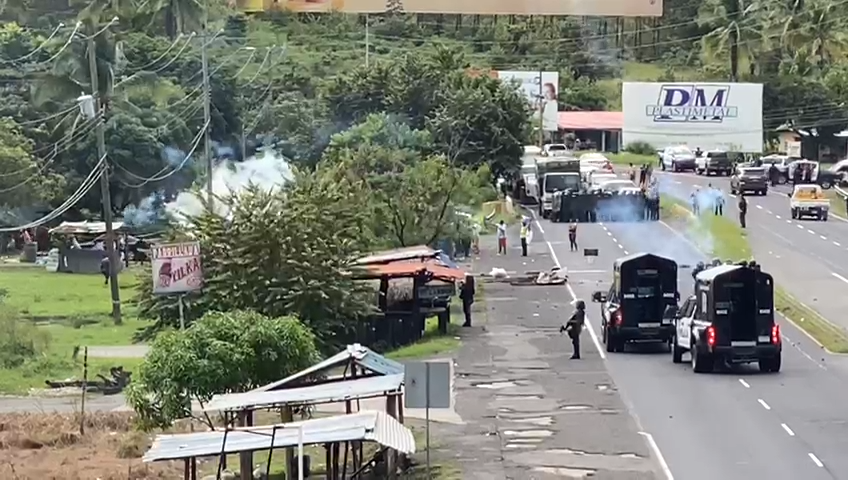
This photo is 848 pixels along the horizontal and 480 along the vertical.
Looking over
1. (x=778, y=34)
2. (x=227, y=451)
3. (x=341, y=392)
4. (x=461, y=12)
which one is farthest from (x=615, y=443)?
(x=778, y=34)

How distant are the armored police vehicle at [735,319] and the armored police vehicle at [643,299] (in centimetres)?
318

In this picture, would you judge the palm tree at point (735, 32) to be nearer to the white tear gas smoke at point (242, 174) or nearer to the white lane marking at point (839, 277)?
the white tear gas smoke at point (242, 174)

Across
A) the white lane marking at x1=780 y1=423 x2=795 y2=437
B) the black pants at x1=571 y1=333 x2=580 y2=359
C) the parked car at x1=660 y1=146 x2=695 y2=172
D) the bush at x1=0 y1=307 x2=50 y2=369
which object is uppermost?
the parked car at x1=660 y1=146 x2=695 y2=172

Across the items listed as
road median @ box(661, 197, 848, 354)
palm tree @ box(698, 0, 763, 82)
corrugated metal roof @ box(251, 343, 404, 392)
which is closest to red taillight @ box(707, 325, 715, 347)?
road median @ box(661, 197, 848, 354)

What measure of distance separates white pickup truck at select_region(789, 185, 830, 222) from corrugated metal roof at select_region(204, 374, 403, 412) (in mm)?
47470

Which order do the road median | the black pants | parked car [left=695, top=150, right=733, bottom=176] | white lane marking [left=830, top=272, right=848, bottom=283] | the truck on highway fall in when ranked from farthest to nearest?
parked car [left=695, top=150, right=733, bottom=176]
the truck on highway
white lane marking [left=830, top=272, right=848, bottom=283]
the road median
the black pants

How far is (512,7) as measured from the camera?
2660 inches

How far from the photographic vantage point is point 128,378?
114 feet

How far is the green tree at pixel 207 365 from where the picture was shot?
74.6ft

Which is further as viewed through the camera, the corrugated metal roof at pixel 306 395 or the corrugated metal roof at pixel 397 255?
the corrugated metal roof at pixel 397 255

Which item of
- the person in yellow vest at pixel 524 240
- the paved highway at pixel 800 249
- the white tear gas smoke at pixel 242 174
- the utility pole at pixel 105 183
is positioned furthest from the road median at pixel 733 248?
the utility pole at pixel 105 183

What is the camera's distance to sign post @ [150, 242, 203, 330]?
2931 centimetres

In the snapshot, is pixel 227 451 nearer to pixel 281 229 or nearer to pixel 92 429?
pixel 92 429

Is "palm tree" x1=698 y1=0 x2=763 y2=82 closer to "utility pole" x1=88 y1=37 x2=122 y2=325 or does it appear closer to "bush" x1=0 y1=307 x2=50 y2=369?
"utility pole" x1=88 y1=37 x2=122 y2=325
